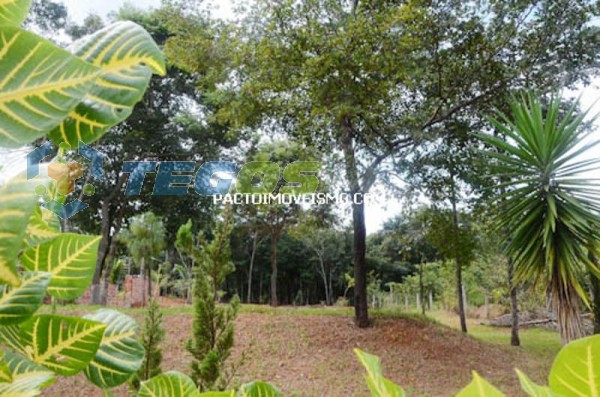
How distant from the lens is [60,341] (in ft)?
0.50

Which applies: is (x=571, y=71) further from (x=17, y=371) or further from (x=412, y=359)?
(x=17, y=371)

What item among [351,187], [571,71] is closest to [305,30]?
[351,187]

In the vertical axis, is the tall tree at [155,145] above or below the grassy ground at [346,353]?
above

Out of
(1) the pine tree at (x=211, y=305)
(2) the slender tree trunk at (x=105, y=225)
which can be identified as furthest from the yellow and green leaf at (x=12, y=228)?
(2) the slender tree trunk at (x=105, y=225)

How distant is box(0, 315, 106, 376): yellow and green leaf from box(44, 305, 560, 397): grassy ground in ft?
11.3

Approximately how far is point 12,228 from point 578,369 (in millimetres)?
126

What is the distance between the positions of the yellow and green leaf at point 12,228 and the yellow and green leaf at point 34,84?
0.04ft

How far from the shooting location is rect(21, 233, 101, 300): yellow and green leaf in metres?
0.16

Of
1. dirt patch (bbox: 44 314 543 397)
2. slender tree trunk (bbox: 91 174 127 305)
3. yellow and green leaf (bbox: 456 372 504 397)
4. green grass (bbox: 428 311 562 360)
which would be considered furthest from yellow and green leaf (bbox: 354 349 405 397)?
slender tree trunk (bbox: 91 174 127 305)

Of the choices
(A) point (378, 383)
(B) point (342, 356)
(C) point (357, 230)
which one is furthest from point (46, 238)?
(C) point (357, 230)

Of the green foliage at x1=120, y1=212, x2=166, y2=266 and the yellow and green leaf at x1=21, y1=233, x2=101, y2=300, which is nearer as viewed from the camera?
the yellow and green leaf at x1=21, y1=233, x2=101, y2=300

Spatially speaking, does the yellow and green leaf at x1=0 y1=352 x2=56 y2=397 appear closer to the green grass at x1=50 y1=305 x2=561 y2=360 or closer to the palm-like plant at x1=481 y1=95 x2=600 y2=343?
the palm-like plant at x1=481 y1=95 x2=600 y2=343

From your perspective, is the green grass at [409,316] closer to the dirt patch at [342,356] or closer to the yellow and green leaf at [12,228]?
the dirt patch at [342,356]

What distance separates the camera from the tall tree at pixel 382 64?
12.2ft
